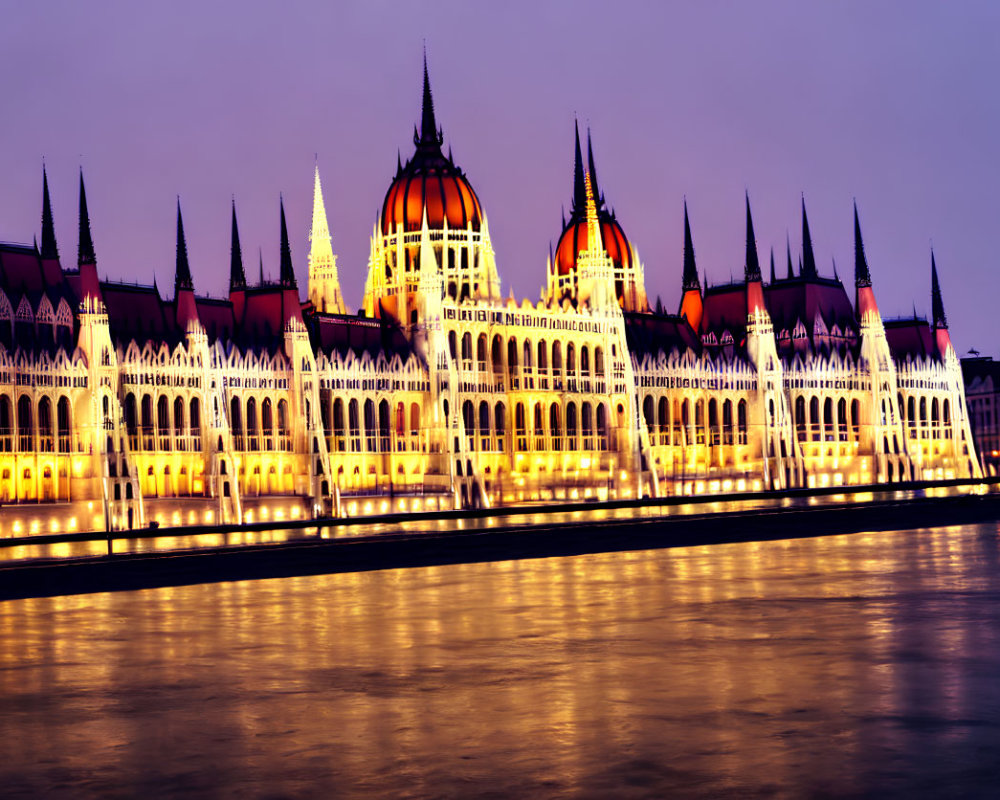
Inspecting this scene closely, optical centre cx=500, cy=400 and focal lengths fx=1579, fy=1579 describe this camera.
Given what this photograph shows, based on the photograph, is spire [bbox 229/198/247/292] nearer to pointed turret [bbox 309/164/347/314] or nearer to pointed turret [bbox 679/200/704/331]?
pointed turret [bbox 309/164/347/314]

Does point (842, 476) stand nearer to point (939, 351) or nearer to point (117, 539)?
point (939, 351)

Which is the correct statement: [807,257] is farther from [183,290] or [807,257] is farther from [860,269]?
[183,290]

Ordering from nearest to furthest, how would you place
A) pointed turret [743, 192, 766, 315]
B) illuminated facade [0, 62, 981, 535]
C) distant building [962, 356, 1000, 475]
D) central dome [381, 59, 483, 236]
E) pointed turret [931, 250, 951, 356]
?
1. illuminated facade [0, 62, 981, 535]
2. central dome [381, 59, 483, 236]
3. pointed turret [743, 192, 766, 315]
4. pointed turret [931, 250, 951, 356]
5. distant building [962, 356, 1000, 475]

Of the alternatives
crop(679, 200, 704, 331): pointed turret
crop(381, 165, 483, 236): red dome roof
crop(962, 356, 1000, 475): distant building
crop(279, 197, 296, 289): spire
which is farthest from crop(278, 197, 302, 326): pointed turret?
crop(962, 356, 1000, 475): distant building

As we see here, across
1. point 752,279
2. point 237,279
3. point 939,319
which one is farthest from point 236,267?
point 939,319

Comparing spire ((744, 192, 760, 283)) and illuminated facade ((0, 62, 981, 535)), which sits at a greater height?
spire ((744, 192, 760, 283))

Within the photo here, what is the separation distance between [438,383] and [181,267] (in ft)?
59.4

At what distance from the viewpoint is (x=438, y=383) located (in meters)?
101

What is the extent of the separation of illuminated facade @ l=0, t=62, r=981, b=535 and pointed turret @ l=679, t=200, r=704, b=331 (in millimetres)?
196

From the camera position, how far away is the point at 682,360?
122m

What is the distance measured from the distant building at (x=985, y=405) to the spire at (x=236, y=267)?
299ft

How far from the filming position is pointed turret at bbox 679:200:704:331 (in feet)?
452

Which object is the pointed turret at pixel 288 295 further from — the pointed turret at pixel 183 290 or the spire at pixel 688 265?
the spire at pixel 688 265

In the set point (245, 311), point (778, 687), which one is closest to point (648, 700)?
point (778, 687)
